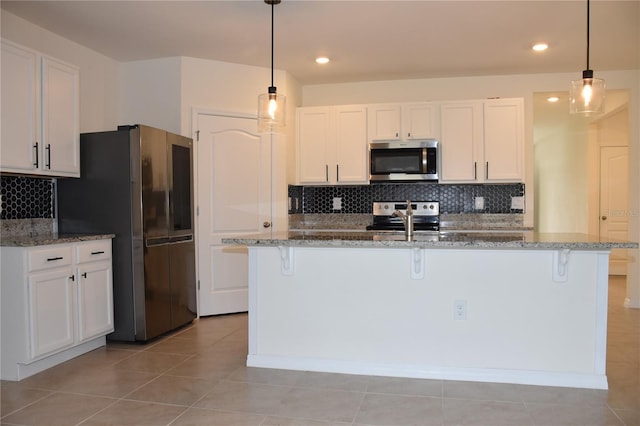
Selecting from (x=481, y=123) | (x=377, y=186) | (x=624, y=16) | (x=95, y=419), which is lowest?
(x=95, y=419)

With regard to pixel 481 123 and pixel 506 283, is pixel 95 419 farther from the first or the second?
pixel 481 123

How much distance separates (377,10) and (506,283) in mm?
2099

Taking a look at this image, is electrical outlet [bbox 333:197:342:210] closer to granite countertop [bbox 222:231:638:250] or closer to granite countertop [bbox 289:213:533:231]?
granite countertop [bbox 289:213:533:231]

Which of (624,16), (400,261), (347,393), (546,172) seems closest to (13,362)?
(347,393)

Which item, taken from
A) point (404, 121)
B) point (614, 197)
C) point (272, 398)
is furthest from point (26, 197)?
point (614, 197)

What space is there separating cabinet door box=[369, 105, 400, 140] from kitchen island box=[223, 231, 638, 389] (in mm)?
2281

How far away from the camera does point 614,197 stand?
23.6 ft

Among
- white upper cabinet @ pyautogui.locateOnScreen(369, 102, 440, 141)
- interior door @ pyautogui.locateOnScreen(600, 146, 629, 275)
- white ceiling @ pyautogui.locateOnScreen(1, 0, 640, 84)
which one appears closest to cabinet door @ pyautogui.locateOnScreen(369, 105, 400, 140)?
white upper cabinet @ pyautogui.locateOnScreen(369, 102, 440, 141)

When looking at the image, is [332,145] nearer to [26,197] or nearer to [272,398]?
[26,197]

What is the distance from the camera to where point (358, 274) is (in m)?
3.08

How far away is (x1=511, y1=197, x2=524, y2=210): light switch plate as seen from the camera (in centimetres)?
518

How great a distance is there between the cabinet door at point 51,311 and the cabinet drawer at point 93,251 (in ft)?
0.51

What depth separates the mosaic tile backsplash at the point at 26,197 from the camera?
11.3ft

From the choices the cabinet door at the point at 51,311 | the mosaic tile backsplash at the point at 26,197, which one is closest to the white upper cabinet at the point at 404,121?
the mosaic tile backsplash at the point at 26,197
